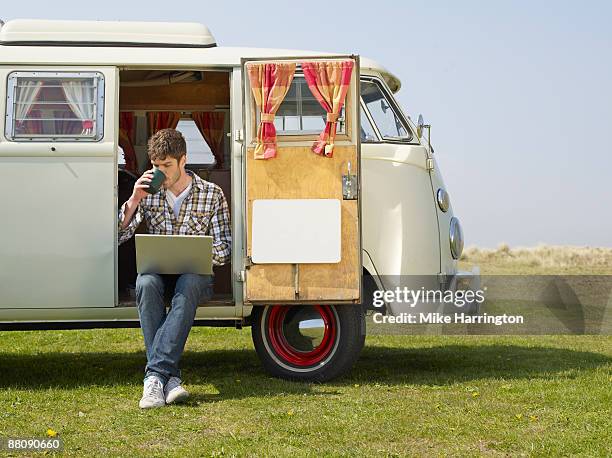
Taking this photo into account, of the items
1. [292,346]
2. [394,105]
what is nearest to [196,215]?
[292,346]

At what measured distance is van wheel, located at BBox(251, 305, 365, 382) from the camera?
7.05 m

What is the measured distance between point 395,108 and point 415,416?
2.68m

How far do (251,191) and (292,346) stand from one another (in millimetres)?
1300

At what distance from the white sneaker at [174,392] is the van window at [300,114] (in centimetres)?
195

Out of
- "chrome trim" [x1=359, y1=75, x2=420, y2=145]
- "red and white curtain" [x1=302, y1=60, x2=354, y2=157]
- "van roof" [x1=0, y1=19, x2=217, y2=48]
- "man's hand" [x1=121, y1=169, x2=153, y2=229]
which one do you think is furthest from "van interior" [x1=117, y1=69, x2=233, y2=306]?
"red and white curtain" [x1=302, y1=60, x2=354, y2=157]

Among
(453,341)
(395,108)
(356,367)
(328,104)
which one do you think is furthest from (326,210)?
(453,341)

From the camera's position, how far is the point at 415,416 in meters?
5.89

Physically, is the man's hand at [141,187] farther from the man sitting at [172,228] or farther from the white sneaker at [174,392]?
the white sneaker at [174,392]

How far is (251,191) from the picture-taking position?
6.76 meters

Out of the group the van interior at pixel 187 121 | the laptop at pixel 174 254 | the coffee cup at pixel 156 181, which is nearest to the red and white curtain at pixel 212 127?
the van interior at pixel 187 121

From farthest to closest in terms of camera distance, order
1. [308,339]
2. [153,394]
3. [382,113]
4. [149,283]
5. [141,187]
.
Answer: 1. [382,113]
2. [308,339]
3. [141,187]
4. [149,283]
5. [153,394]

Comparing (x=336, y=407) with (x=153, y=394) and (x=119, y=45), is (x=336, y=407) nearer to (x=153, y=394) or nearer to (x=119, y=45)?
(x=153, y=394)

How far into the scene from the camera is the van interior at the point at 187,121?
8305 millimetres

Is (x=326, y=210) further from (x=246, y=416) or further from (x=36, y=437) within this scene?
(x=36, y=437)
